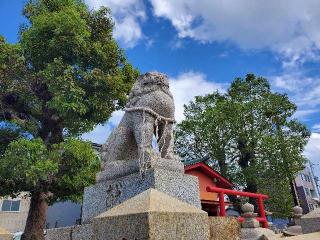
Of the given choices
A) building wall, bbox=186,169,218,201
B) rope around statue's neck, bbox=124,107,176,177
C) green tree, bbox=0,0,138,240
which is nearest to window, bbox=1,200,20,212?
green tree, bbox=0,0,138,240

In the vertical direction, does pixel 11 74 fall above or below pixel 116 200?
above

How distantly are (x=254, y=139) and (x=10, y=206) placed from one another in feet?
52.7

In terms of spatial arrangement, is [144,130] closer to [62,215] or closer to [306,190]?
[62,215]

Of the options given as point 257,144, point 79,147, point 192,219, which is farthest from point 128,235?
point 257,144

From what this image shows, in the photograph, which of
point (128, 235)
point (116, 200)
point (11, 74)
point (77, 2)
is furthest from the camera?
point (77, 2)

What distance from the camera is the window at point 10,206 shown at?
19750 millimetres

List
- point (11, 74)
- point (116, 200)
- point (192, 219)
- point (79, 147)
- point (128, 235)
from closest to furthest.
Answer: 1. point (128, 235)
2. point (192, 219)
3. point (116, 200)
4. point (79, 147)
5. point (11, 74)

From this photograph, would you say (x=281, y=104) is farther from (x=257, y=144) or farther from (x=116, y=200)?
(x=116, y=200)

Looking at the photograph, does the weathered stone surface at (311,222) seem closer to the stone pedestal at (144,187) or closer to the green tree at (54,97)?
the stone pedestal at (144,187)

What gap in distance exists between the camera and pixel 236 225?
340 centimetres

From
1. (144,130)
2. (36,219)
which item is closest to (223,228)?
(144,130)

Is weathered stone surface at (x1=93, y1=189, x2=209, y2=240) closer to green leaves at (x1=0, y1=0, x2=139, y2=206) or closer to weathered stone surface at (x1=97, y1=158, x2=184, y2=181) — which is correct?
weathered stone surface at (x1=97, y1=158, x2=184, y2=181)

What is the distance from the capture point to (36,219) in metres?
10.2

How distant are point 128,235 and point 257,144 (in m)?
16.6
